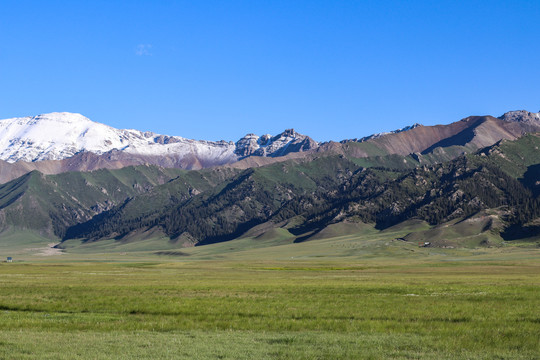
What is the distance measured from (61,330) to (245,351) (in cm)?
1372

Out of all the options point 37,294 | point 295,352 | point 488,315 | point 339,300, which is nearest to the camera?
point 295,352

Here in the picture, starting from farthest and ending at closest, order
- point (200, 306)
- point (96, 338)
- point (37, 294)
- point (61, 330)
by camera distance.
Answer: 1. point (37, 294)
2. point (200, 306)
3. point (61, 330)
4. point (96, 338)

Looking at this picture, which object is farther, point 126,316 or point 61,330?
point 126,316

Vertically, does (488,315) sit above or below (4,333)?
below

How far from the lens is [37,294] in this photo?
60.8 metres

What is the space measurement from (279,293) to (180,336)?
28.9m

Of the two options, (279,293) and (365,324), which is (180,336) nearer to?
(365,324)

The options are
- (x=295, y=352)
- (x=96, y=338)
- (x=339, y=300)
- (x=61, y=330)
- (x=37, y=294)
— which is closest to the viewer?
(x=295, y=352)

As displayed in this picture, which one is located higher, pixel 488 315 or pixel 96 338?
pixel 96 338

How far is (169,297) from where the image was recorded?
56688 millimetres

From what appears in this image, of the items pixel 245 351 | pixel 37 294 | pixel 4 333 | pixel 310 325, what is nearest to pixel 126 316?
pixel 4 333

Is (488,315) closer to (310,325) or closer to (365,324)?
(365,324)

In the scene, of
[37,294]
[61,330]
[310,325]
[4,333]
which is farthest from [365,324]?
[37,294]

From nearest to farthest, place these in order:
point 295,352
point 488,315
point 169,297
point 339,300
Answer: point 295,352, point 488,315, point 339,300, point 169,297
